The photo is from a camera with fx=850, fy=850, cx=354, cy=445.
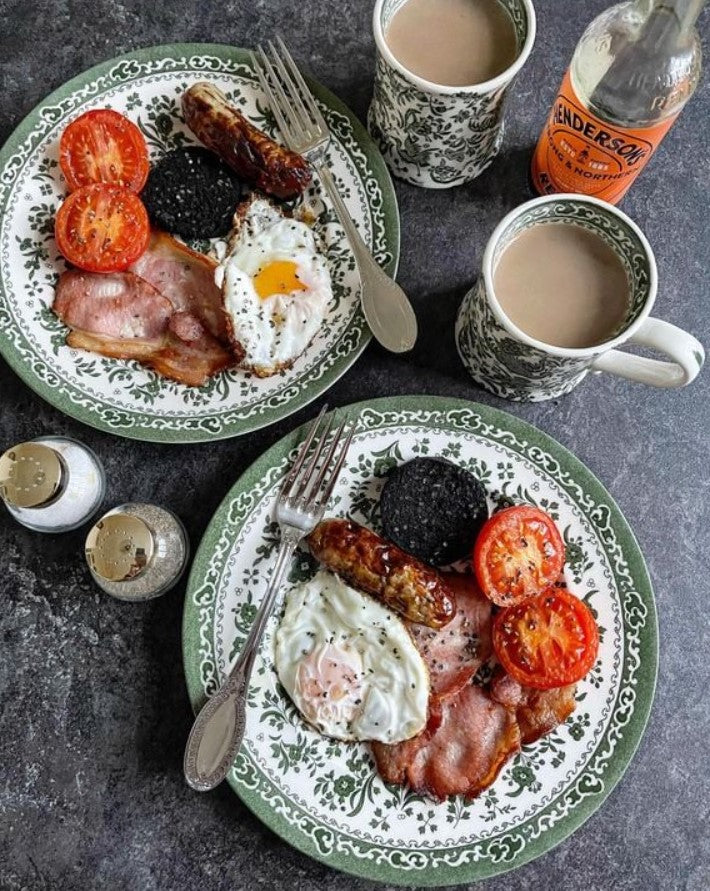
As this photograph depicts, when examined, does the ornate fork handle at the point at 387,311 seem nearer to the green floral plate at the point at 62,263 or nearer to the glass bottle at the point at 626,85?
the green floral plate at the point at 62,263

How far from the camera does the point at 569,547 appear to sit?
1.70 meters

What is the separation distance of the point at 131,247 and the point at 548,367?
86 cm

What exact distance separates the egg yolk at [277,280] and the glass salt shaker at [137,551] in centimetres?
50

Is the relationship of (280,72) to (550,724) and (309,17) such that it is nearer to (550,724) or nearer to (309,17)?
(309,17)

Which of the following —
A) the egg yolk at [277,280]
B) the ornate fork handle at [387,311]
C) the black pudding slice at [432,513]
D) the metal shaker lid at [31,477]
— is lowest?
the metal shaker lid at [31,477]

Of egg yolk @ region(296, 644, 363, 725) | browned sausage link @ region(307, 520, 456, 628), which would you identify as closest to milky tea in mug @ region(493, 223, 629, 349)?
browned sausage link @ region(307, 520, 456, 628)

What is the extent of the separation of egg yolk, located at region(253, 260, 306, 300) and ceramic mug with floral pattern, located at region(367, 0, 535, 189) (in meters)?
0.34

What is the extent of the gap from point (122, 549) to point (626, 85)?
4.12 feet

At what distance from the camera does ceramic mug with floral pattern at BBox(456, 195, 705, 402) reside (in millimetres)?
1479

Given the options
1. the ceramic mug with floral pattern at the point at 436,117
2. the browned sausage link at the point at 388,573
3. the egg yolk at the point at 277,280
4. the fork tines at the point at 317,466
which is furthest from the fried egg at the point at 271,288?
the browned sausage link at the point at 388,573

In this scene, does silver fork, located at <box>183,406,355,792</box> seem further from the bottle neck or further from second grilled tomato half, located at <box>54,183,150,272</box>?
the bottle neck

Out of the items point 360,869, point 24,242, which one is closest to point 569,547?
point 360,869

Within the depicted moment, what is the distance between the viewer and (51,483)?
1.61m

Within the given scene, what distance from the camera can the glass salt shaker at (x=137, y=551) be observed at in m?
1.63
